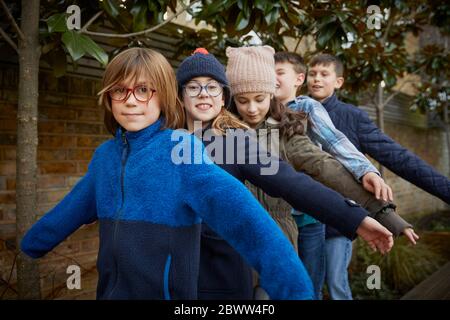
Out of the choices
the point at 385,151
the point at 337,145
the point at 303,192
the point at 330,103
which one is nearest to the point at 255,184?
the point at 303,192

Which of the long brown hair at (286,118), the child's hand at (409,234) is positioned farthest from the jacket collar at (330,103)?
the child's hand at (409,234)

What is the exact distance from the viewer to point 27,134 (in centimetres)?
196

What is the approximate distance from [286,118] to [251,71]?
0.78 ft

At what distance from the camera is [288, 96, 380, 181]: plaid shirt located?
61.9 inches

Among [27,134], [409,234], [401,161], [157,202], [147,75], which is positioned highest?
[147,75]

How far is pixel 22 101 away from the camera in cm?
196

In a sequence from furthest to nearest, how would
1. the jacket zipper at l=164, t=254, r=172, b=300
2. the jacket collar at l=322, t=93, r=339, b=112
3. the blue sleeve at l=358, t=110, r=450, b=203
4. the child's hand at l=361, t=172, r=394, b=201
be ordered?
the jacket collar at l=322, t=93, r=339, b=112 < the blue sleeve at l=358, t=110, r=450, b=203 < the child's hand at l=361, t=172, r=394, b=201 < the jacket zipper at l=164, t=254, r=172, b=300

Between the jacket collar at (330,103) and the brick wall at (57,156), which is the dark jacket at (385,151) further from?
the brick wall at (57,156)

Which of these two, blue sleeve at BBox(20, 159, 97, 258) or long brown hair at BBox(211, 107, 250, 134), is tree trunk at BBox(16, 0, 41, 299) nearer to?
blue sleeve at BBox(20, 159, 97, 258)

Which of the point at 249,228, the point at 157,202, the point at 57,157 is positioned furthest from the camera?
the point at 57,157

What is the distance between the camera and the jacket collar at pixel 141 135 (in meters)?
1.31

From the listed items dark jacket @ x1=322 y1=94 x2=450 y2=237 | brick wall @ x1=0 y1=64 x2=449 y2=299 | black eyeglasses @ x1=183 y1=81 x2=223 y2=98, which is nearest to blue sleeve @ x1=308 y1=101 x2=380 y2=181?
dark jacket @ x1=322 y1=94 x2=450 y2=237

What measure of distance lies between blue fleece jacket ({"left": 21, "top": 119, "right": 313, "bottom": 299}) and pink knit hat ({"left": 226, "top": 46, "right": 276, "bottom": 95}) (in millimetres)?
497

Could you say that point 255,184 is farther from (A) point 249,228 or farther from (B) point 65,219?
(B) point 65,219
